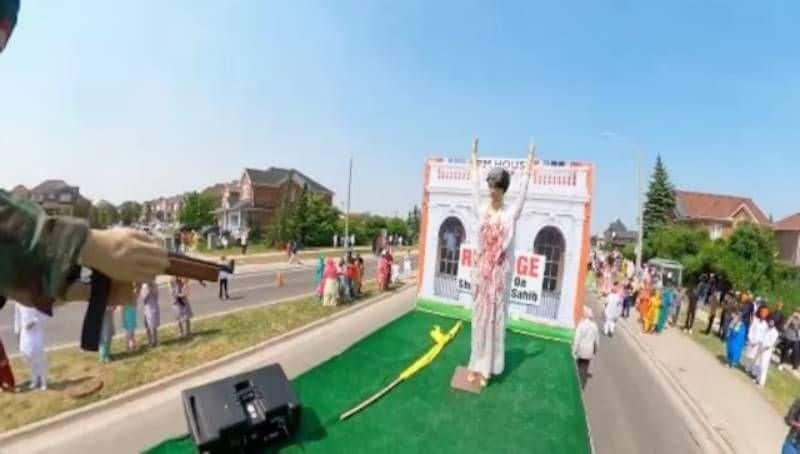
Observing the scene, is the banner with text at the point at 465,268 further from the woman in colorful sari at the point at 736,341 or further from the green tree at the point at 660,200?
the green tree at the point at 660,200

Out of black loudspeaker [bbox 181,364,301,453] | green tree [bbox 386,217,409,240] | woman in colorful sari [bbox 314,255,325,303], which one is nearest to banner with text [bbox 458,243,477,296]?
black loudspeaker [bbox 181,364,301,453]

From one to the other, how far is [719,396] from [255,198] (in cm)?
6480

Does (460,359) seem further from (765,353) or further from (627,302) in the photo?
(627,302)

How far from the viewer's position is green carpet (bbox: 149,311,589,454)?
225 inches

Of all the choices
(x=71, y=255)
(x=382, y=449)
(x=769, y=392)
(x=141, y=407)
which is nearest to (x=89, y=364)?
(x=141, y=407)

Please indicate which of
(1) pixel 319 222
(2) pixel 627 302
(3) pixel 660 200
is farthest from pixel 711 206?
(2) pixel 627 302

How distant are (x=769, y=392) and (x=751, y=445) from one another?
4.39 meters

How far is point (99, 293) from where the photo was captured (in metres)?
2.10

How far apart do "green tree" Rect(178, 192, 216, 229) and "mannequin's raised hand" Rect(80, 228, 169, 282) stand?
66968 millimetres

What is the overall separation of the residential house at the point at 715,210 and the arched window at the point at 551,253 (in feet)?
226

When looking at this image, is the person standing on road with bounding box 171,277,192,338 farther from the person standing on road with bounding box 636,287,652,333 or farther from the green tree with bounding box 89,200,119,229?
the person standing on road with bounding box 636,287,652,333

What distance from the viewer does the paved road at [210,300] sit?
41.7 ft

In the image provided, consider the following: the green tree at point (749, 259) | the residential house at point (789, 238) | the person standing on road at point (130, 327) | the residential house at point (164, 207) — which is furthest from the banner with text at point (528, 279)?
the residential house at point (164, 207)

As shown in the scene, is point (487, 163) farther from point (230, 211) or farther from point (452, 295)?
point (230, 211)
